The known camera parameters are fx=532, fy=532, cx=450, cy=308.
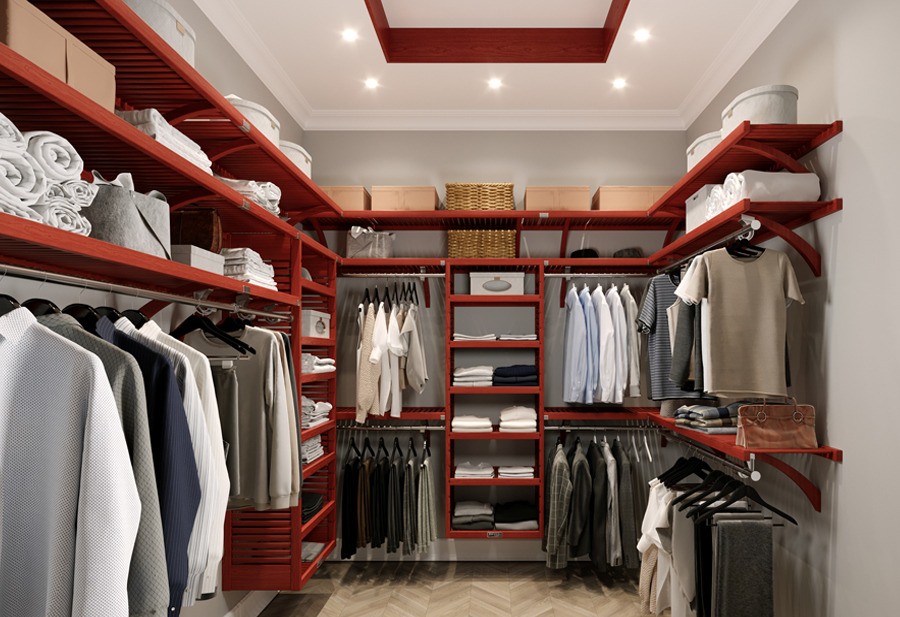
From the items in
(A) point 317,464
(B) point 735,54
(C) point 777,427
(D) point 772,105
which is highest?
(B) point 735,54

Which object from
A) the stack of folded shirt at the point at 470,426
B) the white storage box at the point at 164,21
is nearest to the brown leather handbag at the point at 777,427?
the stack of folded shirt at the point at 470,426

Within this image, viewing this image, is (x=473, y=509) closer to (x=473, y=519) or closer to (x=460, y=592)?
(x=473, y=519)

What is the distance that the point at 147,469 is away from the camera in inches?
51.8

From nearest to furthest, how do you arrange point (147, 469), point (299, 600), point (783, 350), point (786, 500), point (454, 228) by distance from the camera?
point (147, 469) < point (783, 350) < point (786, 500) < point (299, 600) < point (454, 228)

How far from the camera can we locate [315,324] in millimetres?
3318

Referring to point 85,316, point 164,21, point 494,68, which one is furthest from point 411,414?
point 164,21

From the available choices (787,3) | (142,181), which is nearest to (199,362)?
(142,181)

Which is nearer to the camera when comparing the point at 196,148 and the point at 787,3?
the point at 196,148

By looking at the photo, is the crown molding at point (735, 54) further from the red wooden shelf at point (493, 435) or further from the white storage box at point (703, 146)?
the red wooden shelf at point (493, 435)

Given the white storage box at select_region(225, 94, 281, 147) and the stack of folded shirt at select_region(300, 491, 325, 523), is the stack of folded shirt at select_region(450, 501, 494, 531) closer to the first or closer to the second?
the stack of folded shirt at select_region(300, 491, 325, 523)

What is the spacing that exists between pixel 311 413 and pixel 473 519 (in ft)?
4.58

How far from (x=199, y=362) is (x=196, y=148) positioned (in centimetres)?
77

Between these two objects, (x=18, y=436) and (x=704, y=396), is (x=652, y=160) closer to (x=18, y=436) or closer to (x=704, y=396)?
(x=704, y=396)

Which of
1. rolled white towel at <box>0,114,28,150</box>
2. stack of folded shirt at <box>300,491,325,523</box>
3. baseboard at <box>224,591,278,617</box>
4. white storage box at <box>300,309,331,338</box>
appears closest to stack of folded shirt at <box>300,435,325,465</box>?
stack of folded shirt at <box>300,491,325,523</box>
